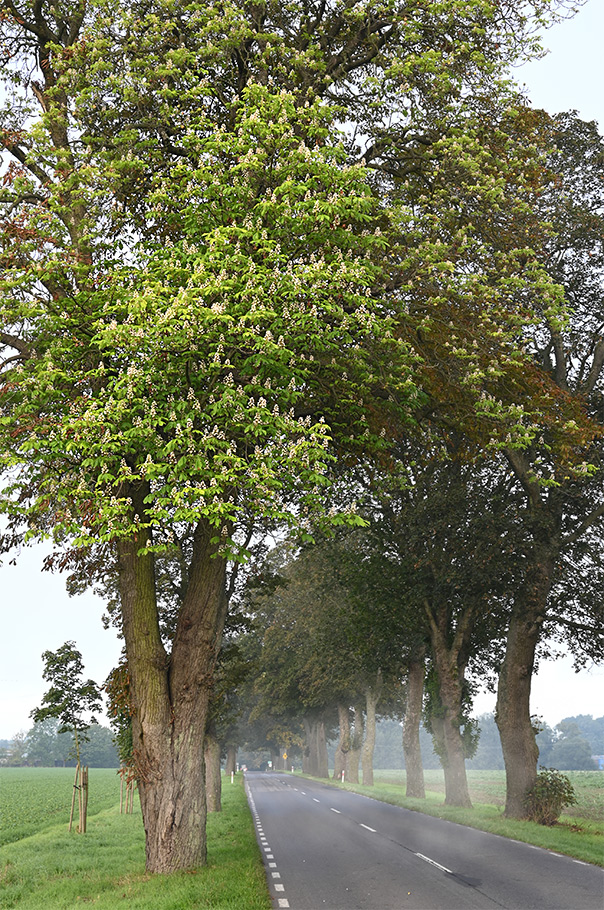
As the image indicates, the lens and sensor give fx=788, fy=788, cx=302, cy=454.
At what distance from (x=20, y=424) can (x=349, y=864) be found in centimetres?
1061

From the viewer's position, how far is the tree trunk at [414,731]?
37.4 meters

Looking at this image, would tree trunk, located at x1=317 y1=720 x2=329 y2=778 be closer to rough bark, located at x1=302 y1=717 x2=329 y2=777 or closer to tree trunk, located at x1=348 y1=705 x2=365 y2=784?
rough bark, located at x1=302 y1=717 x2=329 y2=777

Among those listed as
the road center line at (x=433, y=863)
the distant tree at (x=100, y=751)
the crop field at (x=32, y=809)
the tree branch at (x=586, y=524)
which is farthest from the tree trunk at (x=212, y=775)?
the distant tree at (x=100, y=751)

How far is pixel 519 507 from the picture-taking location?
24422 millimetres

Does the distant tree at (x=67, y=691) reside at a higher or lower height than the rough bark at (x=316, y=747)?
higher

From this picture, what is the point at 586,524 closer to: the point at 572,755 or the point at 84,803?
the point at 84,803

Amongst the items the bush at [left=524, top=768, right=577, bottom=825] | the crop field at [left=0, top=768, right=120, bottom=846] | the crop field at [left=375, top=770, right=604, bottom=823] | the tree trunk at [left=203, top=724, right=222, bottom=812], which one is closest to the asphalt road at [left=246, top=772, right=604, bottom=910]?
Answer: the bush at [left=524, top=768, right=577, bottom=825]

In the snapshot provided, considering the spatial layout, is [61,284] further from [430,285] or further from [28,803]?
[28,803]

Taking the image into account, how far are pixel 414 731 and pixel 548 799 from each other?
644 inches

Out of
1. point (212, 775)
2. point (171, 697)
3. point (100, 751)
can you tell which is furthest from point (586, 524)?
point (100, 751)

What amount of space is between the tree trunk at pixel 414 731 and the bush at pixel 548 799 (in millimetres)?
13977

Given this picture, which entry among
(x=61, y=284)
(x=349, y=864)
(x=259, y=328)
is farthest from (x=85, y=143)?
(x=349, y=864)

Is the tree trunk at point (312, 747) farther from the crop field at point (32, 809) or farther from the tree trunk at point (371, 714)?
the tree trunk at point (371, 714)

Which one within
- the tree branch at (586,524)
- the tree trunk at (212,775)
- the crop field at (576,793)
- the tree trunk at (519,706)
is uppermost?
the tree branch at (586,524)
